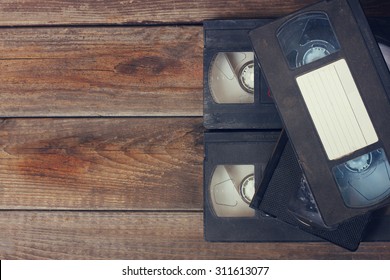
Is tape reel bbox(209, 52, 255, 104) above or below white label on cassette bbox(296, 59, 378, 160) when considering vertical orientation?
above

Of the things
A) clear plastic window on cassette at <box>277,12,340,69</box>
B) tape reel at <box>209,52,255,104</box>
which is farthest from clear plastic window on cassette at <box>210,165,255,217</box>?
clear plastic window on cassette at <box>277,12,340,69</box>

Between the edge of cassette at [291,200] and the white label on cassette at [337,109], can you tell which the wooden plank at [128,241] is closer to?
the edge of cassette at [291,200]

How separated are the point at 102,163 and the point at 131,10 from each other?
0.28 m

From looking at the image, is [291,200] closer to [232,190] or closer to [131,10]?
[232,190]

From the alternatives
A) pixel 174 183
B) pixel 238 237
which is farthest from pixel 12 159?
pixel 238 237

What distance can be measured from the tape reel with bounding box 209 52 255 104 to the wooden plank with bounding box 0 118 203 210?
0.25 feet

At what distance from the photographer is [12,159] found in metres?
1.26

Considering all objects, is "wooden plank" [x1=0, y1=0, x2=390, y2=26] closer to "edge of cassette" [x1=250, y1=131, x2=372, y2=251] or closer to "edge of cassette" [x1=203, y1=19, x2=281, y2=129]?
"edge of cassette" [x1=203, y1=19, x2=281, y2=129]

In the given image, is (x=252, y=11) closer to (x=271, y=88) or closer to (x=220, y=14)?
(x=220, y=14)

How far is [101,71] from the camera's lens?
124 cm

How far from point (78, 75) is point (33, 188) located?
220 mm

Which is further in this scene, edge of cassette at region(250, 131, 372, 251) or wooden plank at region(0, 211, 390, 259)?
wooden plank at region(0, 211, 390, 259)

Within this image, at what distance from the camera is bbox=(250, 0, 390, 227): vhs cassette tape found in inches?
39.8

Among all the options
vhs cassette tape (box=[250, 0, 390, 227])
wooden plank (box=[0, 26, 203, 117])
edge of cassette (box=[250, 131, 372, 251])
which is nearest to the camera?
vhs cassette tape (box=[250, 0, 390, 227])
